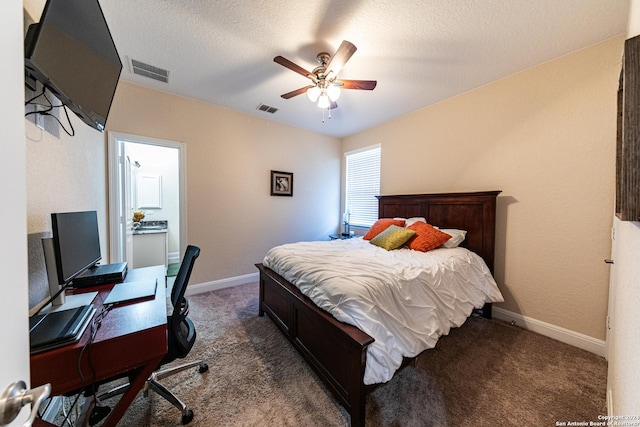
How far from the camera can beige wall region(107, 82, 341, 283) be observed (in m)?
2.88

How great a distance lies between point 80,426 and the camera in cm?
103

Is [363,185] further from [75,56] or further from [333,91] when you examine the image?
[75,56]

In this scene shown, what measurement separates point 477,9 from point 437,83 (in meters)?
0.98

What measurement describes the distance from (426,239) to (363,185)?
203 cm

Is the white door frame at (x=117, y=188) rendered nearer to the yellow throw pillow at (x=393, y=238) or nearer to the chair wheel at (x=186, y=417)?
the chair wheel at (x=186, y=417)

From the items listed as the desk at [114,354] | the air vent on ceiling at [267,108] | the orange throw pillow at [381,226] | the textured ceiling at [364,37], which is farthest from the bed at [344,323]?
the air vent on ceiling at [267,108]

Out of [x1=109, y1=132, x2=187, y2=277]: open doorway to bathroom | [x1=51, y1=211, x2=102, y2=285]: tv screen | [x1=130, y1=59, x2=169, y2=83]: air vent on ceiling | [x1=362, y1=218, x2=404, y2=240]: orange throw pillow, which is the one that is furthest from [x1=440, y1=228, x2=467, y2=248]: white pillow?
[x1=130, y1=59, x2=169, y2=83]: air vent on ceiling

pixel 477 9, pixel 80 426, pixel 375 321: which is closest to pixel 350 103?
pixel 477 9

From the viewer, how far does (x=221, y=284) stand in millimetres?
3379

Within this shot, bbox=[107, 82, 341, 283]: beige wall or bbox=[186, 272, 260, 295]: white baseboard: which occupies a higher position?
bbox=[107, 82, 341, 283]: beige wall

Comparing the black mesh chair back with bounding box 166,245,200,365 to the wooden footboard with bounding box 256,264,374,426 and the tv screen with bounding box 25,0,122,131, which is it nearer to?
the wooden footboard with bounding box 256,264,374,426

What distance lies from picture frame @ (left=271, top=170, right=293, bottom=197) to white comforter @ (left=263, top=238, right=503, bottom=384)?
1669 mm

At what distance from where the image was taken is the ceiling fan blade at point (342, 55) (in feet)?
5.56

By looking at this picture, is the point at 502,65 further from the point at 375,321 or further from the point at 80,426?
the point at 80,426
